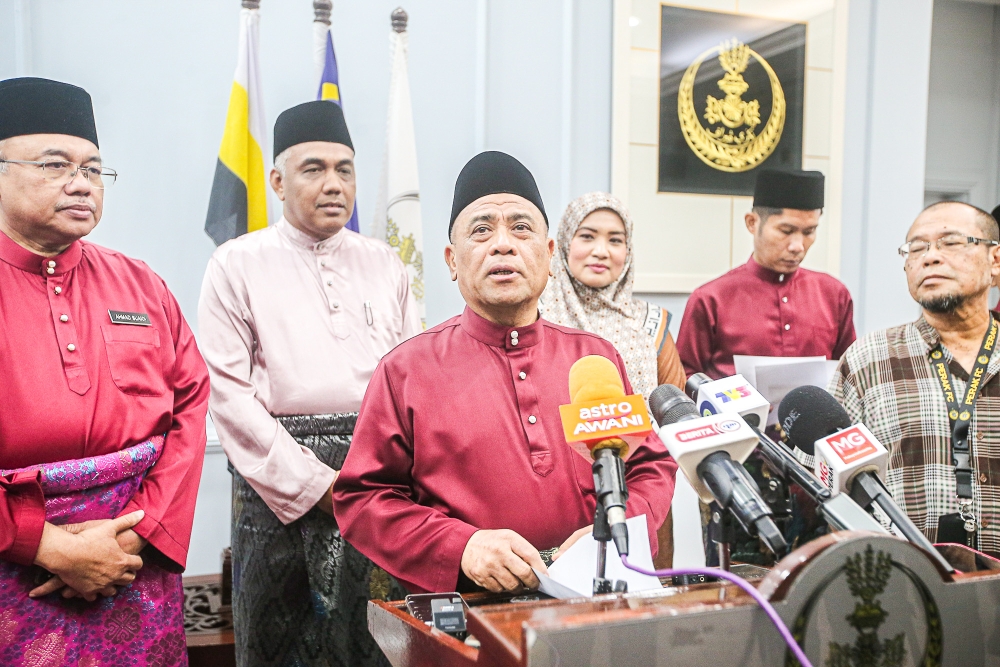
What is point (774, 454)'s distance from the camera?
3.87ft

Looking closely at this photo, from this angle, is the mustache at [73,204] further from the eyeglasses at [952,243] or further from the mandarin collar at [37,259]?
the eyeglasses at [952,243]

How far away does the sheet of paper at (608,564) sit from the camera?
4.15 feet

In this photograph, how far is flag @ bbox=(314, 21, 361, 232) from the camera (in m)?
3.43

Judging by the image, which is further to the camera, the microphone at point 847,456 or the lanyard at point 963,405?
the lanyard at point 963,405

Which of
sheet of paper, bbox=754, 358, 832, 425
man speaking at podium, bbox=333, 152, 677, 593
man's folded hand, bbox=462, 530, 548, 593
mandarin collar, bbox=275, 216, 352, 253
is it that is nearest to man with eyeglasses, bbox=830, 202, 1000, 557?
sheet of paper, bbox=754, 358, 832, 425

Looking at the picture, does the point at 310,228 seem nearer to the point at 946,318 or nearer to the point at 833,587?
the point at 946,318

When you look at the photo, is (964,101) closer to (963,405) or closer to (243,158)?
(963,405)

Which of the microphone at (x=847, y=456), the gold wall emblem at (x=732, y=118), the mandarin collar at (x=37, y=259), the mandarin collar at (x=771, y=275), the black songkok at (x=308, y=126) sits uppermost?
the gold wall emblem at (x=732, y=118)

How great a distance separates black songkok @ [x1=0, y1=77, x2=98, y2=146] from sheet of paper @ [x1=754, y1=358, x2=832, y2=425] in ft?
7.58

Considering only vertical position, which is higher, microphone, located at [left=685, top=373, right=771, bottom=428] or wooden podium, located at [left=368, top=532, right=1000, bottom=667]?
microphone, located at [left=685, top=373, right=771, bottom=428]

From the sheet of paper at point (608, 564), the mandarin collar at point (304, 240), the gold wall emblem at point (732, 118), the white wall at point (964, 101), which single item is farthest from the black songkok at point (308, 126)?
the white wall at point (964, 101)

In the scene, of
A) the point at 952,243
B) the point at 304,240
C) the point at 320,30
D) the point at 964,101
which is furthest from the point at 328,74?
the point at 964,101

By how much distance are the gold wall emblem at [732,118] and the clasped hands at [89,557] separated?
363cm

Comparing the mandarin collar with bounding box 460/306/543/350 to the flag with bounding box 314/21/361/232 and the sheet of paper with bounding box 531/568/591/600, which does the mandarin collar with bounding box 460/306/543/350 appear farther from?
the flag with bounding box 314/21/361/232
